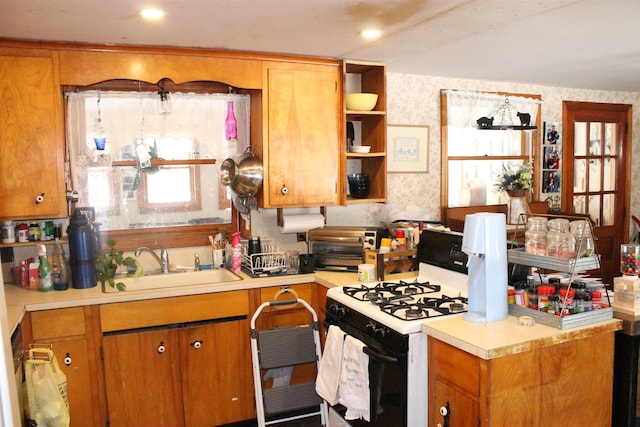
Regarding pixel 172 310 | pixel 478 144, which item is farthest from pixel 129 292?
pixel 478 144

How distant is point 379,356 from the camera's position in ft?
7.37

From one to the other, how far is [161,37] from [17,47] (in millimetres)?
759

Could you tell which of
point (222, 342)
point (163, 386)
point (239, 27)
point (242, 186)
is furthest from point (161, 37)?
point (163, 386)

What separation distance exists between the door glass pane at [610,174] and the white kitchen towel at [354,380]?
152 inches

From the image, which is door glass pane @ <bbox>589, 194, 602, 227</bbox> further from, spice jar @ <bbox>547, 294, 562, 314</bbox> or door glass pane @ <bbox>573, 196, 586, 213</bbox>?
spice jar @ <bbox>547, 294, 562, 314</bbox>

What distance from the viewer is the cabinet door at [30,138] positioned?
2734mm

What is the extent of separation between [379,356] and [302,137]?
62.6 inches

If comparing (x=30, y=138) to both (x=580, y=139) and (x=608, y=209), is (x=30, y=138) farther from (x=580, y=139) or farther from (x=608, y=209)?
(x=608, y=209)

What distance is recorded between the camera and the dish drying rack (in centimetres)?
327

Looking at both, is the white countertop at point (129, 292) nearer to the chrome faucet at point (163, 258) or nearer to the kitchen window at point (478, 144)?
the chrome faucet at point (163, 258)

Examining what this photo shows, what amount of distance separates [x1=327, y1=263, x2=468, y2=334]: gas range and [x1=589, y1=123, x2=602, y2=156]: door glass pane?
296cm

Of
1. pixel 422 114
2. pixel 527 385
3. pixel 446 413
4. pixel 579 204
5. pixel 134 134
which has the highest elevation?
pixel 422 114

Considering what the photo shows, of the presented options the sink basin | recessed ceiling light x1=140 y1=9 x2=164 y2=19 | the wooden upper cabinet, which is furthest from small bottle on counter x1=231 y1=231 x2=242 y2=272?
recessed ceiling light x1=140 y1=9 x2=164 y2=19

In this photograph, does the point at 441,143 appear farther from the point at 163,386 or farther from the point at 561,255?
the point at 163,386
